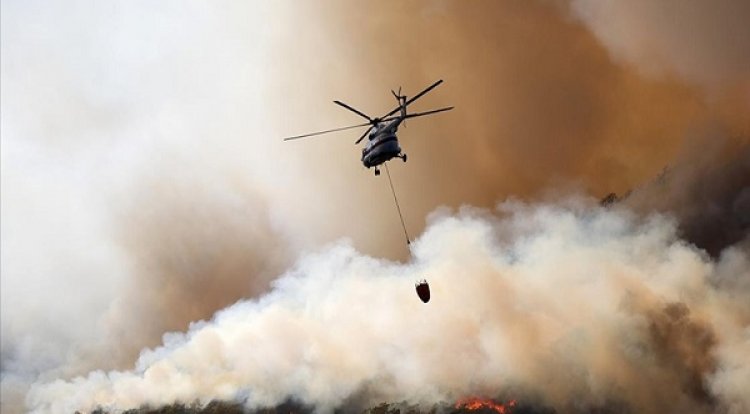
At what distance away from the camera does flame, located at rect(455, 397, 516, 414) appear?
125 m

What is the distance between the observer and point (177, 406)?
17538 cm

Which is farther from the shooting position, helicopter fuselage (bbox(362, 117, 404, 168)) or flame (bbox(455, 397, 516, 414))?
flame (bbox(455, 397, 516, 414))

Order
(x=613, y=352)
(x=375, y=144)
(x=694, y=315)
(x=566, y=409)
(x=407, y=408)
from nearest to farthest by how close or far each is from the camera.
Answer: (x=375, y=144) < (x=694, y=315) < (x=613, y=352) < (x=566, y=409) < (x=407, y=408)

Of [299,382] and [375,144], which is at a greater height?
[299,382]

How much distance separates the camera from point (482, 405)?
12812 cm

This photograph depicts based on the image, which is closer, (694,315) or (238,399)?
(694,315)

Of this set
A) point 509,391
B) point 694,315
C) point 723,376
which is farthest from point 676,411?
point 509,391

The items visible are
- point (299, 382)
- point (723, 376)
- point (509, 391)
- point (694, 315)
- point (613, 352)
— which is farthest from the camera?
point (299, 382)

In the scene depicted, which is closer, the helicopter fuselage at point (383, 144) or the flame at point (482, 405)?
the helicopter fuselage at point (383, 144)

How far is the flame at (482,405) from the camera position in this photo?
125 metres

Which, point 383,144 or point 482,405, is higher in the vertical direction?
point 482,405

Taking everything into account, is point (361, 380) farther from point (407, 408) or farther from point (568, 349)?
point (568, 349)

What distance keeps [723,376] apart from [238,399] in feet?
436

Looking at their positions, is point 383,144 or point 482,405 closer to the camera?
→ point 383,144
